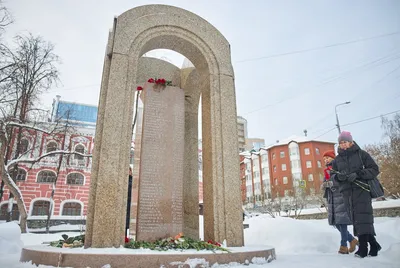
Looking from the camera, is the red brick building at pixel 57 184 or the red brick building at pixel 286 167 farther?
the red brick building at pixel 286 167

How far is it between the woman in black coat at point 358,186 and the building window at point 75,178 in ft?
84.4

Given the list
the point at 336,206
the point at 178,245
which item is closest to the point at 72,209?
the point at 178,245

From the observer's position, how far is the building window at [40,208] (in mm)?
23953

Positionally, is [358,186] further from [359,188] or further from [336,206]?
[336,206]

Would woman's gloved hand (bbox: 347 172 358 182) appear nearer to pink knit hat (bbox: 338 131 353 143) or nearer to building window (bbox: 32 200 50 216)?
pink knit hat (bbox: 338 131 353 143)

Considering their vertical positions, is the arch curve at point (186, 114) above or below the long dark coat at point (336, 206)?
above

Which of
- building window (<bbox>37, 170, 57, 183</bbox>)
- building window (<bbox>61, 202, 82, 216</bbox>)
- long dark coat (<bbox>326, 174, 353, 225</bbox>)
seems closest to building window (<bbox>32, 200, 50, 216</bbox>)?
building window (<bbox>61, 202, 82, 216</bbox>)

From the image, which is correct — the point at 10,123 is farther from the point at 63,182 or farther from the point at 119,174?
the point at 63,182

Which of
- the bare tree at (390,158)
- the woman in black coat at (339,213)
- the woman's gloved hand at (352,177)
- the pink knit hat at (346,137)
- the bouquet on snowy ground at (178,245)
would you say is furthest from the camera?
the bare tree at (390,158)

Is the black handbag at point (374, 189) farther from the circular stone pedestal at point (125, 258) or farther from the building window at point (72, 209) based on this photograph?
the building window at point (72, 209)

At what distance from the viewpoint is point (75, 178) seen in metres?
25.6

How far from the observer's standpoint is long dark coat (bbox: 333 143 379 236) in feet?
12.8

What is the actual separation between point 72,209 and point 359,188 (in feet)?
86.0

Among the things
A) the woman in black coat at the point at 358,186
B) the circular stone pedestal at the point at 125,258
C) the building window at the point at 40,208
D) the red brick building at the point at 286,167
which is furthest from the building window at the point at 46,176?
the red brick building at the point at 286,167
